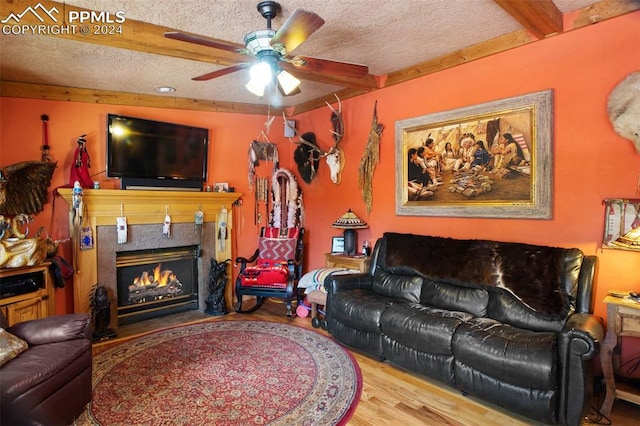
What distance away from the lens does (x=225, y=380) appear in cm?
279

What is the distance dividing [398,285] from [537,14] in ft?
7.71

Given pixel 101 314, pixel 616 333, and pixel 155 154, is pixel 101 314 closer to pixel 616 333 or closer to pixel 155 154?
pixel 155 154

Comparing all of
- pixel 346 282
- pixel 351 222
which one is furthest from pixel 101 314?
pixel 351 222

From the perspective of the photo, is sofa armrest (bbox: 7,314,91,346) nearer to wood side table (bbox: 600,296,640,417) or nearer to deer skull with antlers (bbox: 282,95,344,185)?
deer skull with antlers (bbox: 282,95,344,185)

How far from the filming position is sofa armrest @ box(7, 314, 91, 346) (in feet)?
7.59

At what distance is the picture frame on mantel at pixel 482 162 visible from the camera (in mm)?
2902

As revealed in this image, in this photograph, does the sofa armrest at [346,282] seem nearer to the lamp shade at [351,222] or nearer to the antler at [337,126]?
the lamp shade at [351,222]

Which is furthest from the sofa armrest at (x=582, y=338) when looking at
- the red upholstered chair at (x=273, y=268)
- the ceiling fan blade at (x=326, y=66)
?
the red upholstered chair at (x=273, y=268)

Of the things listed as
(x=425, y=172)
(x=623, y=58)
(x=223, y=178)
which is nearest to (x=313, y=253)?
(x=223, y=178)

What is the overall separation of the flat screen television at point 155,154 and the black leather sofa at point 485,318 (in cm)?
234

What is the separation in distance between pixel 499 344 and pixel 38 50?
13.4ft

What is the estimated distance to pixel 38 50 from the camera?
294 cm

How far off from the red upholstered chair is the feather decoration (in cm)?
104

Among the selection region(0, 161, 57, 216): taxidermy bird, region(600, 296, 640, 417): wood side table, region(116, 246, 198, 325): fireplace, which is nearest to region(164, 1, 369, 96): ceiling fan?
region(0, 161, 57, 216): taxidermy bird
